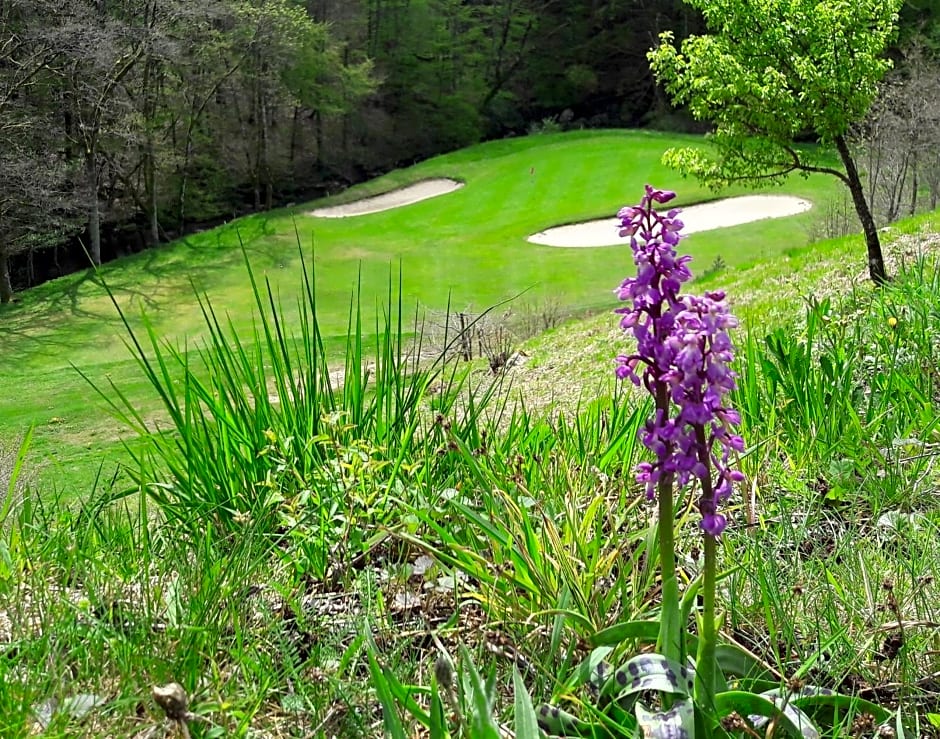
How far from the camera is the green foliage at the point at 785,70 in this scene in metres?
8.30

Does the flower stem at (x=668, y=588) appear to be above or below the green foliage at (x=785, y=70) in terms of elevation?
below

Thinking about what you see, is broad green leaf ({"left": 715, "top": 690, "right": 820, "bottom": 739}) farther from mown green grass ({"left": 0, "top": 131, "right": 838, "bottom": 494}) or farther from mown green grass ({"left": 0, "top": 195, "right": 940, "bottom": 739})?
mown green grass ({"left": 0, "top": 131, "right": 838, "bottom": 494})

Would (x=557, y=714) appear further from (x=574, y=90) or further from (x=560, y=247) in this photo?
(x=574, y=90)

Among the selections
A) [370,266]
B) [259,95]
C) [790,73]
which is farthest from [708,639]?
[259,95]

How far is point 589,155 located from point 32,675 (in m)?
25.5

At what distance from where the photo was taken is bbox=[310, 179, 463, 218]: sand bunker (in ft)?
81.3

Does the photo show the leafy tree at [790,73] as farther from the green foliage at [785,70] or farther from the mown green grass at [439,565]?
the mown green grass at [439,565]

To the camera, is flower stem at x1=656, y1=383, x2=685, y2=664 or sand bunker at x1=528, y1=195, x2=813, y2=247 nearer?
flower stem at x1=656, y1=383, x2=685, y2=664

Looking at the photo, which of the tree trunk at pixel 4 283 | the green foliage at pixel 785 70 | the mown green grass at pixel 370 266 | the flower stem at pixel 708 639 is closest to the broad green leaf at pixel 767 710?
the flower stem at pixel 708 639

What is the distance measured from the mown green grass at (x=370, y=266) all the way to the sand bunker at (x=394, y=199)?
463 mm

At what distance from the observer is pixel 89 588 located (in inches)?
60.3

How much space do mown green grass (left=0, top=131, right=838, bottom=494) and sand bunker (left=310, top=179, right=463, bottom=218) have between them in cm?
46

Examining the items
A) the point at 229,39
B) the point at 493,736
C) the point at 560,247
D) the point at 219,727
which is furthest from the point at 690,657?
the point at 229,39

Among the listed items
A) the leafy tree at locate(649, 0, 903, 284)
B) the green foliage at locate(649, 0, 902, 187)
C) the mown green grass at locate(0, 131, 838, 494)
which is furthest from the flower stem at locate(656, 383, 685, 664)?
the mown green grass at locate(0, 131, 838, 494)
